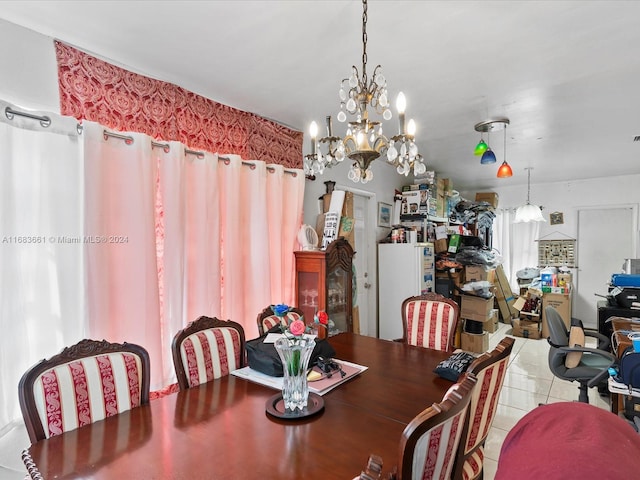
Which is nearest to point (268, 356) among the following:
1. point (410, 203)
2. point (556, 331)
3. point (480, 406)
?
point (480, 406)

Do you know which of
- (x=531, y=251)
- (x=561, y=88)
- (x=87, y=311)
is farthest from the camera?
(x=531, y=251)

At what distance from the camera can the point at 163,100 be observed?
233cm

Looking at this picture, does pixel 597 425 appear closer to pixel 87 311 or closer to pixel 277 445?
pixel 277 445

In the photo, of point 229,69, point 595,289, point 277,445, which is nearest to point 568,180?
point 595,289

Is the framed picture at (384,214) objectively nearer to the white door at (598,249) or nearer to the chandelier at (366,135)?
the chandelier at (366,135)

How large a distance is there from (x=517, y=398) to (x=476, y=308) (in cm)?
151

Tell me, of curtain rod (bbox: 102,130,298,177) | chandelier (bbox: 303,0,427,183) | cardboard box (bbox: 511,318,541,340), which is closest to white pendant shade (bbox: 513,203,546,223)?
cardboard box (bbox: 511,318,541,340)

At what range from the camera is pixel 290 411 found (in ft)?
4.61

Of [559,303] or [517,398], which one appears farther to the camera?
[559,303]

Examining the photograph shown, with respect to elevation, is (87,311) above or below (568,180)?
below

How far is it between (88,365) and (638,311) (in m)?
4.64

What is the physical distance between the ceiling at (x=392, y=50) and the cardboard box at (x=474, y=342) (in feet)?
9.25

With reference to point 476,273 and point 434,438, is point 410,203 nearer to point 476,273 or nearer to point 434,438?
point 476,273

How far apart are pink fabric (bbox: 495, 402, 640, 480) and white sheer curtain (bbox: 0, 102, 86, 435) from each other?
2105mm
